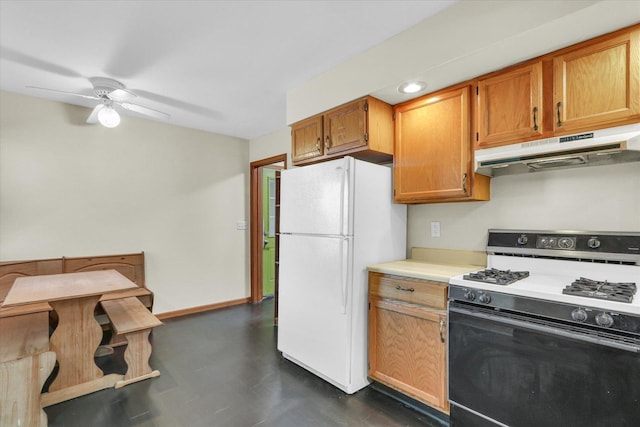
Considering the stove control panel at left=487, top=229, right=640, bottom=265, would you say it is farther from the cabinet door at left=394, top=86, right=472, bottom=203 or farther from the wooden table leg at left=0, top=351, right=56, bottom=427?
the wooden table leg at left=0, top=351, right=56, bottom=427

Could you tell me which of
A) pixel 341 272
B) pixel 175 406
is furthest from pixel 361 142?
pixel 175 406

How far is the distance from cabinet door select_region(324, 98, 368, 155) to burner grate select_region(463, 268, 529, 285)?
115 cm

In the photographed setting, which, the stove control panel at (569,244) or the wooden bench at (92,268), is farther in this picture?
the wooden bench at (92,268)

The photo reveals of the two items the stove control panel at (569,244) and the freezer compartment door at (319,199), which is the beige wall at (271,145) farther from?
the stove control panel at (569,244)

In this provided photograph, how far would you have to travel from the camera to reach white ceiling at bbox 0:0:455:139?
1.79 meters

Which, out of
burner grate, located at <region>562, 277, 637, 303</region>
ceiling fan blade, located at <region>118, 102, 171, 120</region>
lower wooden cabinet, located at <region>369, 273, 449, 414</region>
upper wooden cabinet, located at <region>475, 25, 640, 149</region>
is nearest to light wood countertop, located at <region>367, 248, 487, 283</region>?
lower wooden cabinet, located at <region>369, 273, 449, 414</region>

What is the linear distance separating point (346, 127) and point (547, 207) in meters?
1.45

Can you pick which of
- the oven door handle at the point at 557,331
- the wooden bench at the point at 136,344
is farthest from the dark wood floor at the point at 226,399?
the oven door handle at the point at 557,331

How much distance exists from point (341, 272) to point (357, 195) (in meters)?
0.55

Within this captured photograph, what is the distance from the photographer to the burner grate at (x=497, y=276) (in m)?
1.61

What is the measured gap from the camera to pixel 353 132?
234cm

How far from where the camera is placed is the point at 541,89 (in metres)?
1.69

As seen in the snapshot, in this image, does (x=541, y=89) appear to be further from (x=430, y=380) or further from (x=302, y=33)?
(x=430, y=380)

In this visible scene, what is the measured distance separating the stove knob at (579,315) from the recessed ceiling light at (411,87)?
5.01ft
